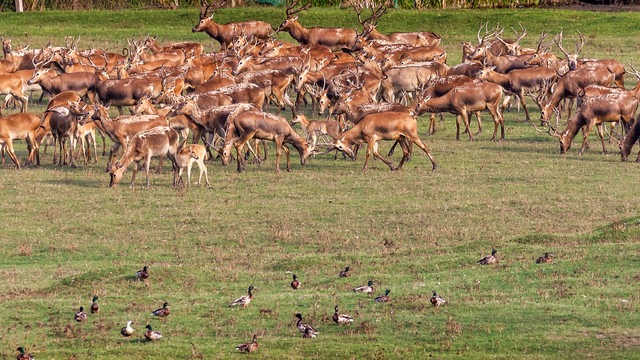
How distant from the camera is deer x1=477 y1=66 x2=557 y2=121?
28938 mm

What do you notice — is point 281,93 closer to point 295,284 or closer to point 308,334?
point 295,284

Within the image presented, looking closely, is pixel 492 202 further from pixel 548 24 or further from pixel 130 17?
pixel 130 17

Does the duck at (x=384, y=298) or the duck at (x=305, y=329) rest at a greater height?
the duck at (x=305, y=329)

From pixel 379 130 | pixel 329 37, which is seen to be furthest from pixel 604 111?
pixel 329 37

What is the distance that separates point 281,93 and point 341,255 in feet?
43.6

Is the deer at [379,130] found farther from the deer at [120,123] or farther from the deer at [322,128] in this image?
the deer at [120,123]

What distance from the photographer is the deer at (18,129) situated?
23.2m

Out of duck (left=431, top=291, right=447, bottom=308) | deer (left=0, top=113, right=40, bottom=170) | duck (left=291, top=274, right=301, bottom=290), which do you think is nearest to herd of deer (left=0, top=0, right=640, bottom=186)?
deer (left=0, top=113, right=40, bottom=170)

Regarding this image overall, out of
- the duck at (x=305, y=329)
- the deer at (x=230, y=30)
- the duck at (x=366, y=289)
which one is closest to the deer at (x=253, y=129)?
the duck at (x=366, y=289)

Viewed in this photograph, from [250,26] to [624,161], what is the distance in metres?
18.3

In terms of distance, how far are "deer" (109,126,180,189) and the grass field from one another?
404 millimetres

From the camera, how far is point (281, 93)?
29047mm

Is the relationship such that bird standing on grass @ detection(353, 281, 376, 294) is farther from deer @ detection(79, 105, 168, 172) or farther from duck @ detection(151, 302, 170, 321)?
deer @ detection(79, 105, 168, 172)

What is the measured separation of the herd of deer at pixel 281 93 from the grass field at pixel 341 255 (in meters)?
0.88
